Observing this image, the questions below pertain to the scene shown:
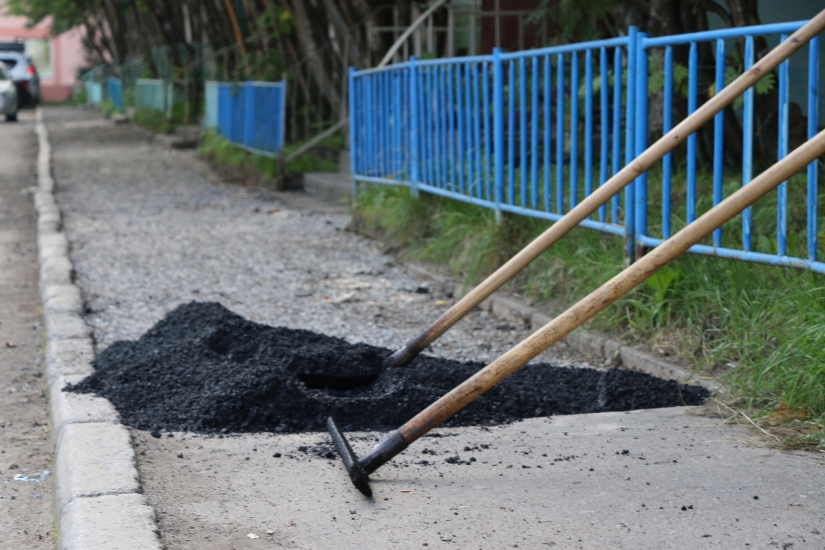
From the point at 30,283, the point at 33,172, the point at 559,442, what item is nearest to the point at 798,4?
Answer: the point at 559,442

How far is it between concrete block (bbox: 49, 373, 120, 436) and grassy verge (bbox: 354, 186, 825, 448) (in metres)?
2.34

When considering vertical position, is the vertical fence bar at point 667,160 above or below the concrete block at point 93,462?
above

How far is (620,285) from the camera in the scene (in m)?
2.86

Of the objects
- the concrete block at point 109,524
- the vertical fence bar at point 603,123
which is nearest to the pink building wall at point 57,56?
the vertical fence bar at point 603,123

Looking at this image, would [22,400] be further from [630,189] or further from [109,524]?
[630,189]

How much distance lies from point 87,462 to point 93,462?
0.06ft

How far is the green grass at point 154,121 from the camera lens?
2128 centimetres

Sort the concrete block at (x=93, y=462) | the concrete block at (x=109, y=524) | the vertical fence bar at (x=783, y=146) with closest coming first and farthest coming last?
1. the concrete block at (x=109, y=524)
2. the concrete block at (x=93, y=462)
3. the vertical fence bar at (x=783, y=146)

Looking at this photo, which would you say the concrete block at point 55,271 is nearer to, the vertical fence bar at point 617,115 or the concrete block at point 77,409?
the concrete block at point 77,409

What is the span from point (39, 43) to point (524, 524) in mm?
57040

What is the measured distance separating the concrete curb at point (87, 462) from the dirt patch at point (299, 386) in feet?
0.42

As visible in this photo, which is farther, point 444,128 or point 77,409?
point 444,128

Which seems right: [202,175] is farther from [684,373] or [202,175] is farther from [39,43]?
[39,43]

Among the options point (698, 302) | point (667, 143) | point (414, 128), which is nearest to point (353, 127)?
point (414, 128)
